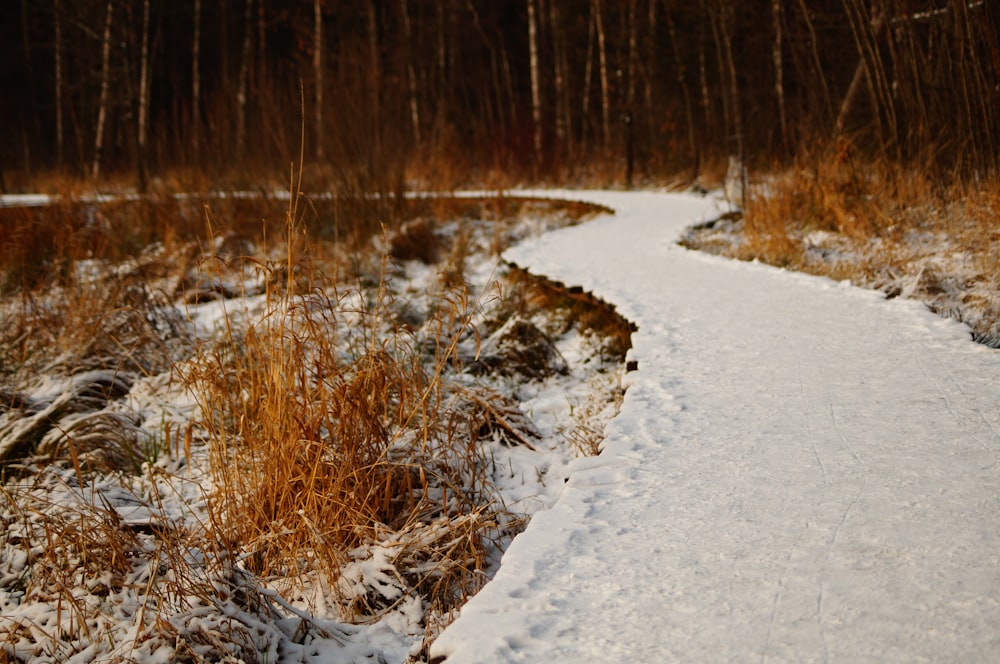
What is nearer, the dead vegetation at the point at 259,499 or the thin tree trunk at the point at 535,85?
the dead vegetation at the point at 259,499

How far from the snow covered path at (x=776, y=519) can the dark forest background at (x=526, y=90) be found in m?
3.63

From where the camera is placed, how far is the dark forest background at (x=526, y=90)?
6.34 meters

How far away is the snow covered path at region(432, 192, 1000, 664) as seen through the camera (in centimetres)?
154

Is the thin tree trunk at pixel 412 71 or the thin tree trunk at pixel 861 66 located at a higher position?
the thin tree trunk at pixel 412 71

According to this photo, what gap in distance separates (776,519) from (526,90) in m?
24.1

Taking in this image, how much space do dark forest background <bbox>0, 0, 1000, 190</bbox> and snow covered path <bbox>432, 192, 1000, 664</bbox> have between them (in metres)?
3.63

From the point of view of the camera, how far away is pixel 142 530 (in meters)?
2.53

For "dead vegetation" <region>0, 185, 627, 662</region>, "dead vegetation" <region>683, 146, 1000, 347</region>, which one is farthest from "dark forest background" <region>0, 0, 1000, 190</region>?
"dead vegetation" <region>0, 185, 627, 662</region>

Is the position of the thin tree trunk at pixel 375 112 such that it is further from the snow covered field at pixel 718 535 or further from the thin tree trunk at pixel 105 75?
the thin tree trunk at pixel 105 75

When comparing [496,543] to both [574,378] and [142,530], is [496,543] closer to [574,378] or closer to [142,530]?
[142,530]

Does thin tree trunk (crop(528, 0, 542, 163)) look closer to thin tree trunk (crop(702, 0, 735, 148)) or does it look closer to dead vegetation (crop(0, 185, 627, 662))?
thin tree trunk (crop(702, 0, 735, 148))

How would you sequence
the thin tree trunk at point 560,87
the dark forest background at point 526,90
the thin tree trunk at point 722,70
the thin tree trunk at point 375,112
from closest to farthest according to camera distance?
the dark forest background at point 526,90 < the thin tree trunk at point 375,112 < the thin tree trunk at point 722,70 < the thin tree trunk at point 560,87

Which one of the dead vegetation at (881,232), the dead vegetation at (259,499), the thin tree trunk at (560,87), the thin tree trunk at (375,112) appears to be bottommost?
the dead vegetation at (259,499)

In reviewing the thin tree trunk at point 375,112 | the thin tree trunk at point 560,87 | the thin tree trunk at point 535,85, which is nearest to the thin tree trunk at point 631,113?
the thin tree trunk at point 560,87
